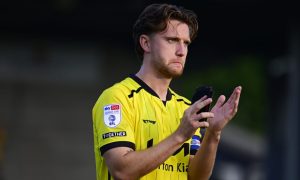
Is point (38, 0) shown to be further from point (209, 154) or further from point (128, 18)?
point (209, 154)

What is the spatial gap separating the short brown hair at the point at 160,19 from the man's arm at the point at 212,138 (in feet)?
2.04

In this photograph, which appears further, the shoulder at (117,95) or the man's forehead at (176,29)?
the man's forehead at (176,29)

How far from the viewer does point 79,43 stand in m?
18.0

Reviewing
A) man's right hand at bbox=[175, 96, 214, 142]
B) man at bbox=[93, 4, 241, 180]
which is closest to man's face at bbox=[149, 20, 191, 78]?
man at bbox=[93, 4, 241, 180]

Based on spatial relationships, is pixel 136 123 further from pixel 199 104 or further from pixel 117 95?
pixel 199 104

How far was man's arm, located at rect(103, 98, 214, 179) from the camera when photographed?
16.1 feet

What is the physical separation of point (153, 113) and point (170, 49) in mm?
439

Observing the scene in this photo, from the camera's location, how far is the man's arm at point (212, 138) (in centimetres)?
529

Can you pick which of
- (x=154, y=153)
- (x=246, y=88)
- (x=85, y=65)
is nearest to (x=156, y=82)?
(x=154, y=153)

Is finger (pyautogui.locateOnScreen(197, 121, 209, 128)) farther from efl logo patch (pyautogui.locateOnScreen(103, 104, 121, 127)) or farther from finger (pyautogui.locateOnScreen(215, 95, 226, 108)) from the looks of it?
efl logo patch (pyautogui.locateOnScreen(103, 104, 121, 127))

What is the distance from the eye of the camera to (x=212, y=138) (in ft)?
17.9

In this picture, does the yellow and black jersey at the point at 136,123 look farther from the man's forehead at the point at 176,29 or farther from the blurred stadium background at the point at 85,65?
the blurred stadium background at the point at 85,65

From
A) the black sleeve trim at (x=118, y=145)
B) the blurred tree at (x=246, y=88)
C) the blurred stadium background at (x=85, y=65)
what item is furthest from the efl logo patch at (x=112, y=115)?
the blurred tree at (x=246, y=88)

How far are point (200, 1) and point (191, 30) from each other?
31.2 feet
